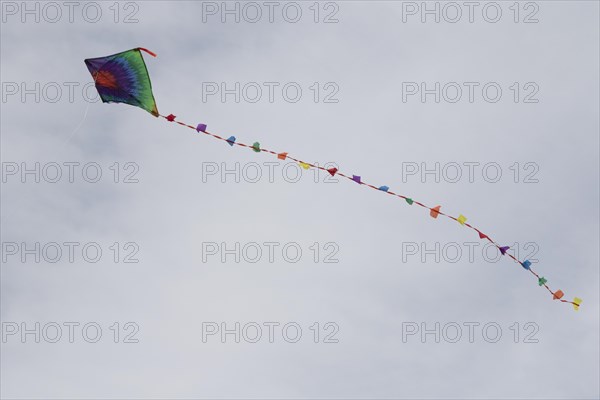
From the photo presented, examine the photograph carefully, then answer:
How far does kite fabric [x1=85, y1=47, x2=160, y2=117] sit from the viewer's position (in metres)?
28.3

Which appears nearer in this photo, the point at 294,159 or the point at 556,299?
the point at 294,159

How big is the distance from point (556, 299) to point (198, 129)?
14.3 m

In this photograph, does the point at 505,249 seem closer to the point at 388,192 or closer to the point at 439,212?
the point at 439,212

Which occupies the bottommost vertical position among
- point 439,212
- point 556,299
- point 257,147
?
point 556,299

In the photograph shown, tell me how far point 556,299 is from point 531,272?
1.61 metres

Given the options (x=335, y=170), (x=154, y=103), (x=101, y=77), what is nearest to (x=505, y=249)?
(x=335, y=170)

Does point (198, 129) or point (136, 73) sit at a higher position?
point (136, 73)

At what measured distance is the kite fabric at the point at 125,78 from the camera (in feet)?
93.0

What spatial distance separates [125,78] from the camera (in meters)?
28.7

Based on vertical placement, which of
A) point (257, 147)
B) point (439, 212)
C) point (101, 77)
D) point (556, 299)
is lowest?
point (556, 299)

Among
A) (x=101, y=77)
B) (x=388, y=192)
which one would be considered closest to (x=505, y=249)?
(x=388, y=192)

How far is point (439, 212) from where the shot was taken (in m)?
29.0

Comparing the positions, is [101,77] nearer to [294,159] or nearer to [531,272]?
[294,159]

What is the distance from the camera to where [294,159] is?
27.6 meters
